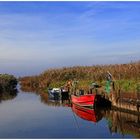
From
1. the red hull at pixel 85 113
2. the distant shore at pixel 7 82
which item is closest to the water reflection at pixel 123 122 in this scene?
the red hull at pixel 85 113

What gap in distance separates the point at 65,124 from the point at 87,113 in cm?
627

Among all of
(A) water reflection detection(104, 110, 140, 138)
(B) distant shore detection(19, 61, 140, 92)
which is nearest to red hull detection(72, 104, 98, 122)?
Answer: (A) water reflection detection(104, 110, 140, 138)

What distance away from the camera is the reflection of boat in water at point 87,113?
3424cm

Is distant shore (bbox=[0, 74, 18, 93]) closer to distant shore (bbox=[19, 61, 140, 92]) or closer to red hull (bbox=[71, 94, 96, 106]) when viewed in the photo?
distant shore (bbox=[19, 61, 140, 92])

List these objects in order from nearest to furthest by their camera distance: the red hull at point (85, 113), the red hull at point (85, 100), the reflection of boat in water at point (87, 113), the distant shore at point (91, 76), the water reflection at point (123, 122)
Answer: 1. the water reflection at point (123, 122)
2. the reflection of boat in water at point (87, 113)
3. the red hull at point (85, 113)
4. the red hull at point (85, 100)
5. the distant shore at point (91, 76)

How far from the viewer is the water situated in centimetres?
2692

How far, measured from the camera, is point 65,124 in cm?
3183

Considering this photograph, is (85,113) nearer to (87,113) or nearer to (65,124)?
(87,113)

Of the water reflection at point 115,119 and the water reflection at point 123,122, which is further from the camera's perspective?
the water reflection at point 123,122

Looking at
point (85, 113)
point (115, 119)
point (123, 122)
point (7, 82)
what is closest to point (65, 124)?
point (115, 119)

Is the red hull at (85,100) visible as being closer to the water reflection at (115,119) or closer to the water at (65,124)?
the water reflection at (115,119)

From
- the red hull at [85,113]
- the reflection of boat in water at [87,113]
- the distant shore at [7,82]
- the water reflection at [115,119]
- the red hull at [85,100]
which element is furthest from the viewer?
the distant shore at [7,82]

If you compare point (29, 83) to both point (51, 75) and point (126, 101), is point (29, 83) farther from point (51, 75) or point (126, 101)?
point (126, 101)

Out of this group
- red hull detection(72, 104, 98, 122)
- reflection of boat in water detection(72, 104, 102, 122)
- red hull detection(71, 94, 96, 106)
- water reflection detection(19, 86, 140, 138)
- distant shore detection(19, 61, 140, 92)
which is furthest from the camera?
distant shore detection(19, 61, 140, 92)
